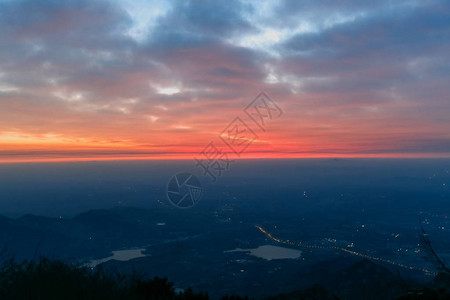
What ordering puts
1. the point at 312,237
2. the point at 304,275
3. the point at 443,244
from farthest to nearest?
the point at 312,237 → the point at 443,244 → the point at 304,275

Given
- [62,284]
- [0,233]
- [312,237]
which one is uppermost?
[62,284]

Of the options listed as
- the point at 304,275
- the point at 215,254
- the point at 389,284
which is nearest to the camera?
the point at 389,284

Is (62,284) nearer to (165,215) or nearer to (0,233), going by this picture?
(0,233)

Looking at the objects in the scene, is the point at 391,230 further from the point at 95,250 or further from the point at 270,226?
the point at 95,250

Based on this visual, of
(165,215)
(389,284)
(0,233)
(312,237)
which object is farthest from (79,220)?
(389,284)

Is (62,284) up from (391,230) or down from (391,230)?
up

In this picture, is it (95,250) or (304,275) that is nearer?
(304,275)

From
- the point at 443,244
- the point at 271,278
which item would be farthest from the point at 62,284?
the point at 443,244

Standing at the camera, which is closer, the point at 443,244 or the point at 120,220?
the point at 443,244

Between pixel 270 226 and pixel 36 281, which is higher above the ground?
pixel 36 281
